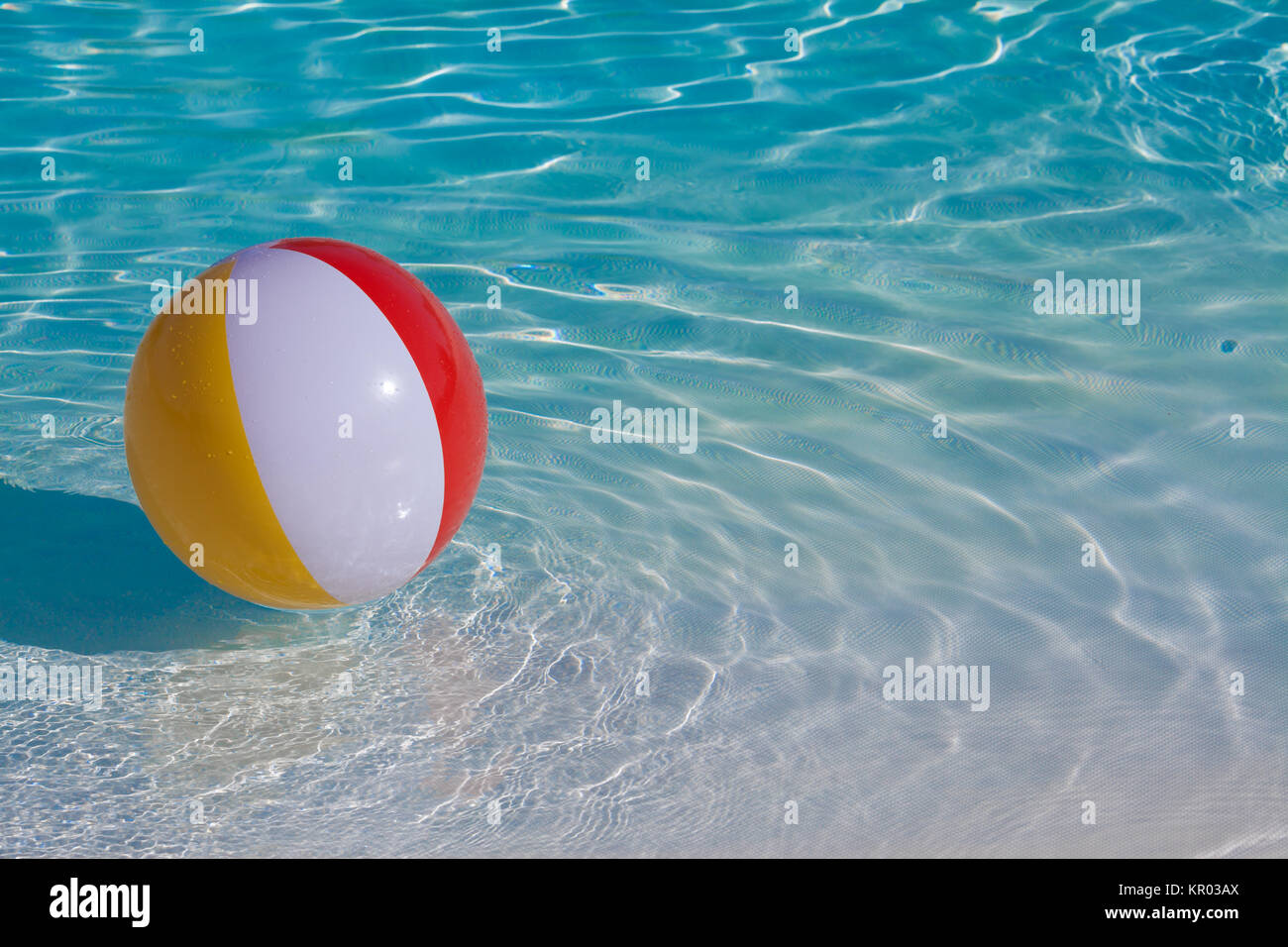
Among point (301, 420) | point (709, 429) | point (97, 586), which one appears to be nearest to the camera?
point (301, 420)

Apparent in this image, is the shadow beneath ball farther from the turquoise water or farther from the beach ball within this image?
the beach ball

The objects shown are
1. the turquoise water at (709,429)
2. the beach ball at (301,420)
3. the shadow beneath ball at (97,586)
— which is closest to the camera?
the beach ball at (301,420)

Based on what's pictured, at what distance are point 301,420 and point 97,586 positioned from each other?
144cm

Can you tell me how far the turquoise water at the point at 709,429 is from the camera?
3.60m

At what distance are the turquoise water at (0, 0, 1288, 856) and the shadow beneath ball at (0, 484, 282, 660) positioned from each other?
19 mm

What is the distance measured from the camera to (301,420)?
344 centimetres

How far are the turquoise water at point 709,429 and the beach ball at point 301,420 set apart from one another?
1.76 ft

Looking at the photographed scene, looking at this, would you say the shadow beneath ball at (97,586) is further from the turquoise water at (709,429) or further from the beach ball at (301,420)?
the beach ball at (301,420)

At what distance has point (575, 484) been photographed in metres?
5.07

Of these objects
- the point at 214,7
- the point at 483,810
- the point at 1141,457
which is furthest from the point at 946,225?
the point at 214,7

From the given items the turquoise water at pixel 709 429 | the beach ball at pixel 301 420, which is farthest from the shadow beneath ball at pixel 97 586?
the beach ball at pixel 301 420

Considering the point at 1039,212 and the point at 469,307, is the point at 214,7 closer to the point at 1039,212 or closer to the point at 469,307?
the point at 469,307

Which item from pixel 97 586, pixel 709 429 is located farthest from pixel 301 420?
A: pixel 709 429

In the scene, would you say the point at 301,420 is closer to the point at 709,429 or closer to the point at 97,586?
the point at 97,586
